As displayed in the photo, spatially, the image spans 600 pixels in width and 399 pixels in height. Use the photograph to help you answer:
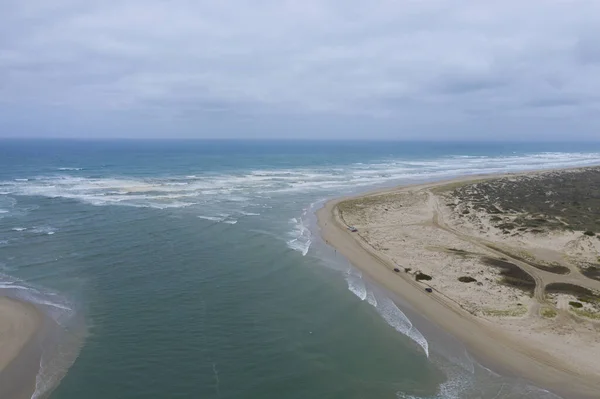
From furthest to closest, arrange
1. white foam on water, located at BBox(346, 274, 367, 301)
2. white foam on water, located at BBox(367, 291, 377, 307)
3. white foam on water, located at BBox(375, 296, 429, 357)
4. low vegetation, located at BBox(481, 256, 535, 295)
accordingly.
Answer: low vegetation, located at BBox(481, 256, 535, 295) → white foam on water, located at BBox(346, 274, 367, 301) → white foam on water, located at BBox(367, 291, 377, 307) → white foam on water, located at BBox(375, 296, 429, 357)

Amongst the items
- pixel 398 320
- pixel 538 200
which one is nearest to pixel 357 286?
pixel 398 320

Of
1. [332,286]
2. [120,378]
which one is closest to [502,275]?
[332,286]

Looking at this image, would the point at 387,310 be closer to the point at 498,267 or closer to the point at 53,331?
the point at 498,267

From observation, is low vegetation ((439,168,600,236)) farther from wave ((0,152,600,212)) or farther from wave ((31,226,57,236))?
wave ((31,226,57,236))

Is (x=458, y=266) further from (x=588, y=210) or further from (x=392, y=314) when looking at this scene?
(x=588, y=210)

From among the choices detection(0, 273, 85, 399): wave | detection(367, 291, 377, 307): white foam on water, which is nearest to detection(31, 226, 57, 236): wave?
detection(0, 273, 85, 399): wave

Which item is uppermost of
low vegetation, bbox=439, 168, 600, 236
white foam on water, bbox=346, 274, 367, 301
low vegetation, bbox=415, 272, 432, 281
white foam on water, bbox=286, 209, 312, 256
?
low vegetation, bbox=439, 168, 600, 236

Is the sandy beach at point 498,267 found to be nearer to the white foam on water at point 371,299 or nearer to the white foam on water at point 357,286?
the white foam on water at point 357,286
